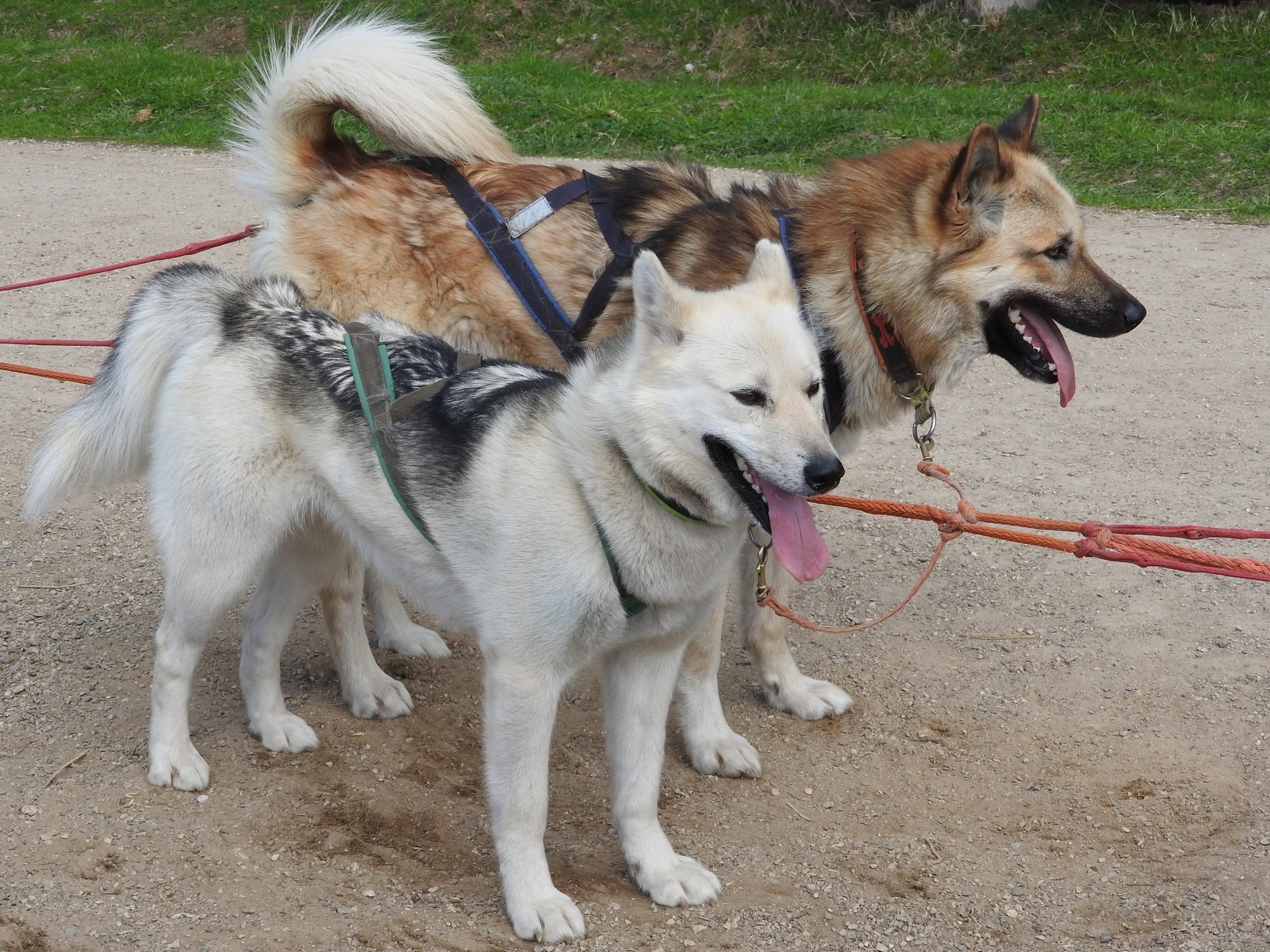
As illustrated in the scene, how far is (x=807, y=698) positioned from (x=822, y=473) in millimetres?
1664

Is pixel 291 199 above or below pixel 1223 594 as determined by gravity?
above

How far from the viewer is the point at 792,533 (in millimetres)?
2635

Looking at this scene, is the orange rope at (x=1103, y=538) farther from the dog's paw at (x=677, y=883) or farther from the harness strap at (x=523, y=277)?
the harness strap at (x=523, y=277)

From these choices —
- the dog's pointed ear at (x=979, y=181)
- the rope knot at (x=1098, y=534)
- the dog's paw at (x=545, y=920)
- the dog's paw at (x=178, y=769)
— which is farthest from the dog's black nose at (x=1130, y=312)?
the dog's paw at (x=178, y=769)

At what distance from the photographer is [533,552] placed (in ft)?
9.15

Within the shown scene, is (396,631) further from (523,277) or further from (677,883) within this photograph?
(677,883)

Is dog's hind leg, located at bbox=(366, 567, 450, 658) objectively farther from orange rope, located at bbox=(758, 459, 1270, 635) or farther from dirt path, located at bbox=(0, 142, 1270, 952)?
orange rope, located at bbox=(758, 459, 1270, 635)

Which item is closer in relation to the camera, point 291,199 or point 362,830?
point 362,830

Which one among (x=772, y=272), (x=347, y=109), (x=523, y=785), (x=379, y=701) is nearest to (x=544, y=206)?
(x=347, y=109)

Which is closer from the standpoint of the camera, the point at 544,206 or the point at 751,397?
the point at 751,397

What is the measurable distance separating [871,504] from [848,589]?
3.98 feet

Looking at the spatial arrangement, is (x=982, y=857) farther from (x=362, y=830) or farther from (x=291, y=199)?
(x=291, y=199)

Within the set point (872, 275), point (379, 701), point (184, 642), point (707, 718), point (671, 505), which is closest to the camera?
point (671, 505)

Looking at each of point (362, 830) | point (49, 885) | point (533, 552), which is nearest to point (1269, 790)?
point (533, 552)
